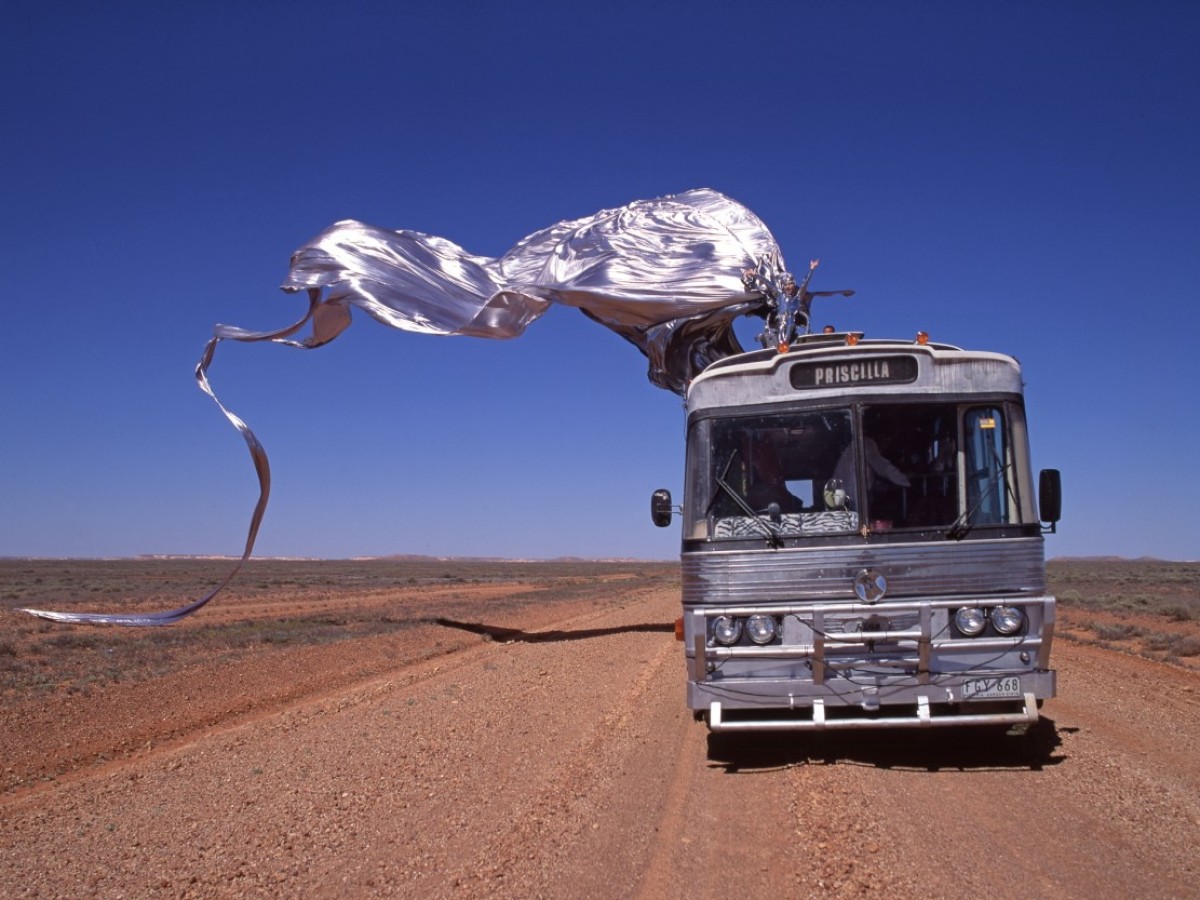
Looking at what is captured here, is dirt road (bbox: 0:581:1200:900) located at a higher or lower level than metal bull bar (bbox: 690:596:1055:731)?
lower

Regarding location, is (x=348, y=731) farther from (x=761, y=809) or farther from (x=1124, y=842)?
(x=1124, y=842)

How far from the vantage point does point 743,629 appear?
7.23 m

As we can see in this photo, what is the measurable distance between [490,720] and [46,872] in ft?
16.6

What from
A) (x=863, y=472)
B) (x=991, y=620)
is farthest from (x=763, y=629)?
(x=991, y=620)

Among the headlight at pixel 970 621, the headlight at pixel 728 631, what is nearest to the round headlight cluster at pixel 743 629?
the headlight at pixel 728 631

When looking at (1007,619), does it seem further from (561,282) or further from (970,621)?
(561,282)

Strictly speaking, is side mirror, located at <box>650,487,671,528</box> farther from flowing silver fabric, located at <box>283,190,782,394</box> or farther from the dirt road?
flowing silver fabric, located at <box>283,190,782,394</box>

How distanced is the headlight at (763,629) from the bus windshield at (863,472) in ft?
2.01

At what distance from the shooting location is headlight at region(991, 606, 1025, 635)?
7.00 meters

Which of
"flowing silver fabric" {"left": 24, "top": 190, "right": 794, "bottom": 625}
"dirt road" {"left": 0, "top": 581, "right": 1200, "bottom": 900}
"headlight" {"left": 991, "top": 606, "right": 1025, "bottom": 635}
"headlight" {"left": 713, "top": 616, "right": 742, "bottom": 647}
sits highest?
"flowing silver fabric" {"left": 24, "top": 190, "right": 794, "bottom": 625}

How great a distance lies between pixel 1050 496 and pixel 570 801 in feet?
13.7

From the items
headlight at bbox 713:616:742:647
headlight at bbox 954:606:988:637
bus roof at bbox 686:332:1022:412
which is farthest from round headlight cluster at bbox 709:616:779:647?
bus roof at bbox 686:332:1022:412

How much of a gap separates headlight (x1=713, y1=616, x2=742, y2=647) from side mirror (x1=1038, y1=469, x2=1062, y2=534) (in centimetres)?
244

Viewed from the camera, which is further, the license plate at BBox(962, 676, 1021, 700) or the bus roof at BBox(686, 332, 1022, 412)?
the bus roof at BBox(686, 332, 1022, 412)
